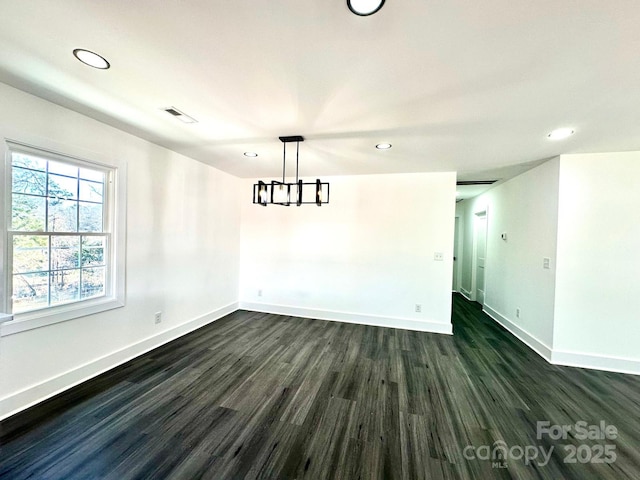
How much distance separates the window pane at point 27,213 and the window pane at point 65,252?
163 millimetres

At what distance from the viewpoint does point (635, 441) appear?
6.29 feet

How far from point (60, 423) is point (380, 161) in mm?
4086

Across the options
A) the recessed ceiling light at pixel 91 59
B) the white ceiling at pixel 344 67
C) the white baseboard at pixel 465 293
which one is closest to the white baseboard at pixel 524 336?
the white baseboard at pixel 465 293

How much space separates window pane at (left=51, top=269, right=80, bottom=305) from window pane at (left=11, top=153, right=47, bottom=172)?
92 cm

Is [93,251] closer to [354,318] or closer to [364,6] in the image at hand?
[364,6]

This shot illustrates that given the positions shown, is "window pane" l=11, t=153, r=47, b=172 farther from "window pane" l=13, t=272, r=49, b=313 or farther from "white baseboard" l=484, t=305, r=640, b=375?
"white baseboard" l=484, t=305, r=640, b=375

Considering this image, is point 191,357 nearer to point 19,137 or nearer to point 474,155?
point 19,137

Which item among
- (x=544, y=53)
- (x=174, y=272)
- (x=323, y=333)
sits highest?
(x=544, y=53)

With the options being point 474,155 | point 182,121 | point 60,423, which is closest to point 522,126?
point 474,155

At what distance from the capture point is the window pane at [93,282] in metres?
2.56

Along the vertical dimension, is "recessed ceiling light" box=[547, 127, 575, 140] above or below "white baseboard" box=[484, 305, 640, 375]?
above

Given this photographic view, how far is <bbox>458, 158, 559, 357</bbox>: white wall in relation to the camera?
3240mm

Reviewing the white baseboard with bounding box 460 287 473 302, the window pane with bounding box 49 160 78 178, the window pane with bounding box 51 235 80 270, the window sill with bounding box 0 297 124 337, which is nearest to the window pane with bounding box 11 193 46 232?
the window pane with bounding box 51 235 80 270

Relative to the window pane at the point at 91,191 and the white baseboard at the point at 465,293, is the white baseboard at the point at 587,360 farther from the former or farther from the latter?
the window pane at the point at 91,191
